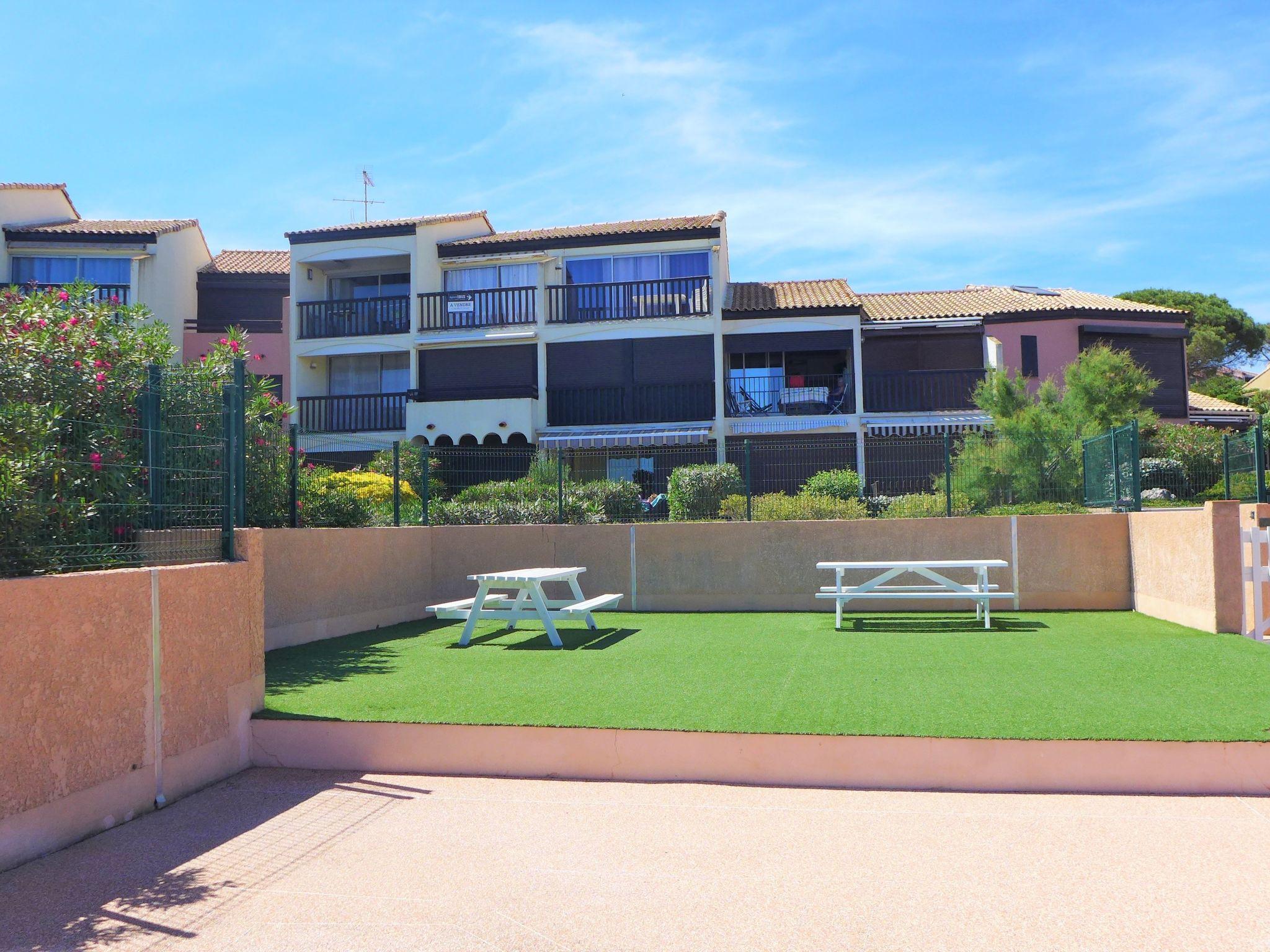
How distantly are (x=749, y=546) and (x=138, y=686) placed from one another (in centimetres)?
901

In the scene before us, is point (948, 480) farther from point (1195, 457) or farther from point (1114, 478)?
point (1195, 457)

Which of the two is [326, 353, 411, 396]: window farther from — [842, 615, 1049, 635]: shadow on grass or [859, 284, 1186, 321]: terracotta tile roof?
[842, 615, 1049, 635]: shadow on grass

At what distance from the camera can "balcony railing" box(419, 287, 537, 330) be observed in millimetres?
27688

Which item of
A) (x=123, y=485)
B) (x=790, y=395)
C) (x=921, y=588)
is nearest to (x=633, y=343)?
(x=790, y=395)

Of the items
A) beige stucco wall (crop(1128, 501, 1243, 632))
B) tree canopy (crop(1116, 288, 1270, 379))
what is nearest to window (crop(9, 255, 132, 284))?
beige stucco wall (crop(1128, 501, 1243, 632))

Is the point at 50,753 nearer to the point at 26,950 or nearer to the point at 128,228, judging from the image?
the point at 26,950

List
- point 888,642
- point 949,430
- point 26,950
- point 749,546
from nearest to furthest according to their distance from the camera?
1. point 26,950
2. point 888,642
3. point 749,546
4. point 949,430

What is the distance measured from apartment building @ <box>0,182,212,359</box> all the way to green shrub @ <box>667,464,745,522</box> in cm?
1935

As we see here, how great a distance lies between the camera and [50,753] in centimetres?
507

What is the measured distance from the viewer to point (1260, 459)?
1035 centimetres

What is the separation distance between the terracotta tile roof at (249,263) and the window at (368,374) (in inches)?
142

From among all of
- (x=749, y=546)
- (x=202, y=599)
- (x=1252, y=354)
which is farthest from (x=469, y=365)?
(x=1252, y=354)

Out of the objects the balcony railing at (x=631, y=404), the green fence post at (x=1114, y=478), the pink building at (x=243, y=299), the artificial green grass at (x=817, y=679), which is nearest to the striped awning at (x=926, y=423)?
the balcony railing at (x=631, y=404)

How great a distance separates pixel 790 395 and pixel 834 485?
12195mm
